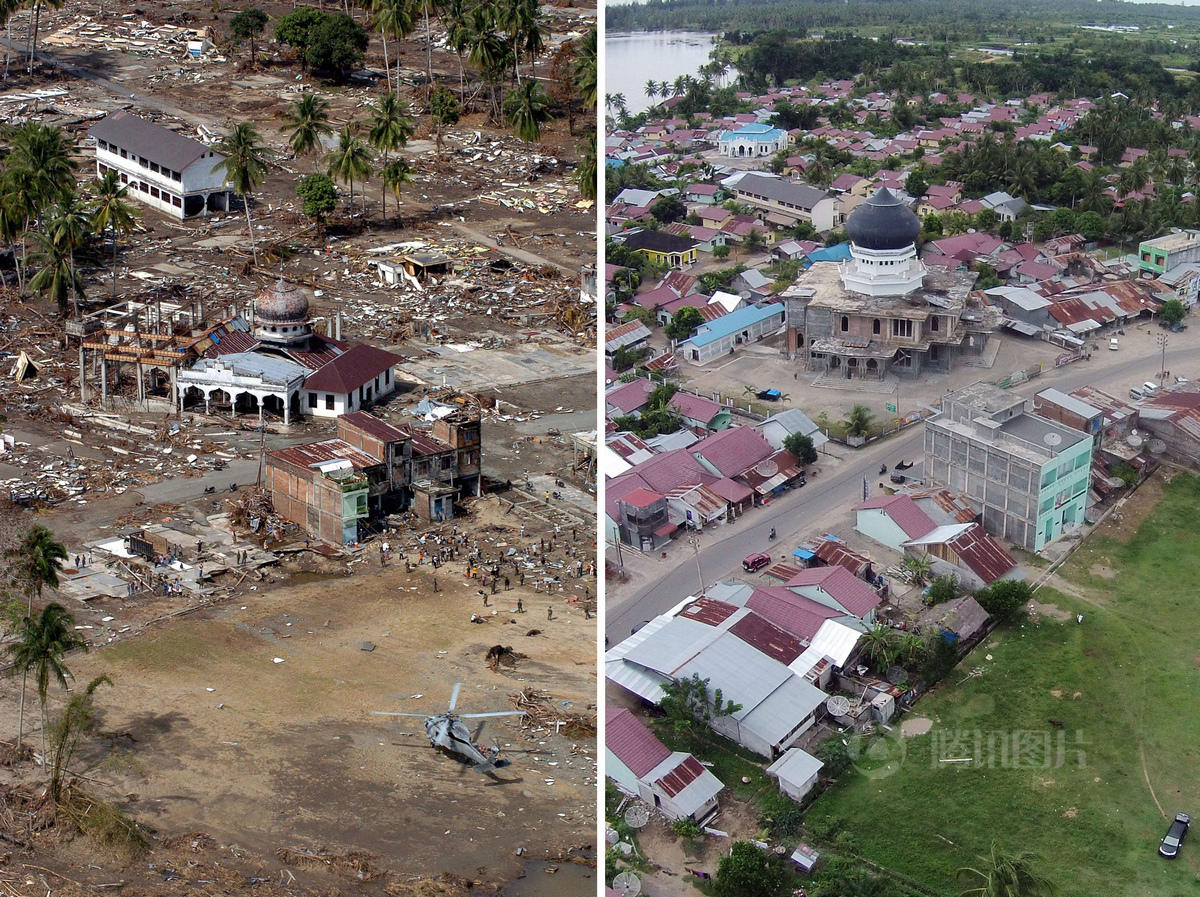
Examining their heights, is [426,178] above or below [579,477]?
above

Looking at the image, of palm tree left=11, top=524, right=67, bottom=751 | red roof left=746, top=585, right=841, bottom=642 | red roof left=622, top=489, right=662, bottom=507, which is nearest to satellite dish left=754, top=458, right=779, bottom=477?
red roof left=622, top=489, right=662, bottom=507

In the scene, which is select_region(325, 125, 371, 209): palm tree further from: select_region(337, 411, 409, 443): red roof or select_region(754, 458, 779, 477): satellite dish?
select_region(754, 458, 779, 477): satellite dish

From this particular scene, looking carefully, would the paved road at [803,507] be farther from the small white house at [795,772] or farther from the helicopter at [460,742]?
the small white house at [795,772]

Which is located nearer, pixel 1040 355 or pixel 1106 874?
pixel 1106 874

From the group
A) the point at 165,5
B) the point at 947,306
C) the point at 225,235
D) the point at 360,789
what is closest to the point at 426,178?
the point at 225,235

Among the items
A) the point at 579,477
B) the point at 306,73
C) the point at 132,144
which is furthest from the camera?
the point at 306,73

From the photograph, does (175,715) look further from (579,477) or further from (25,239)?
(25,239)
